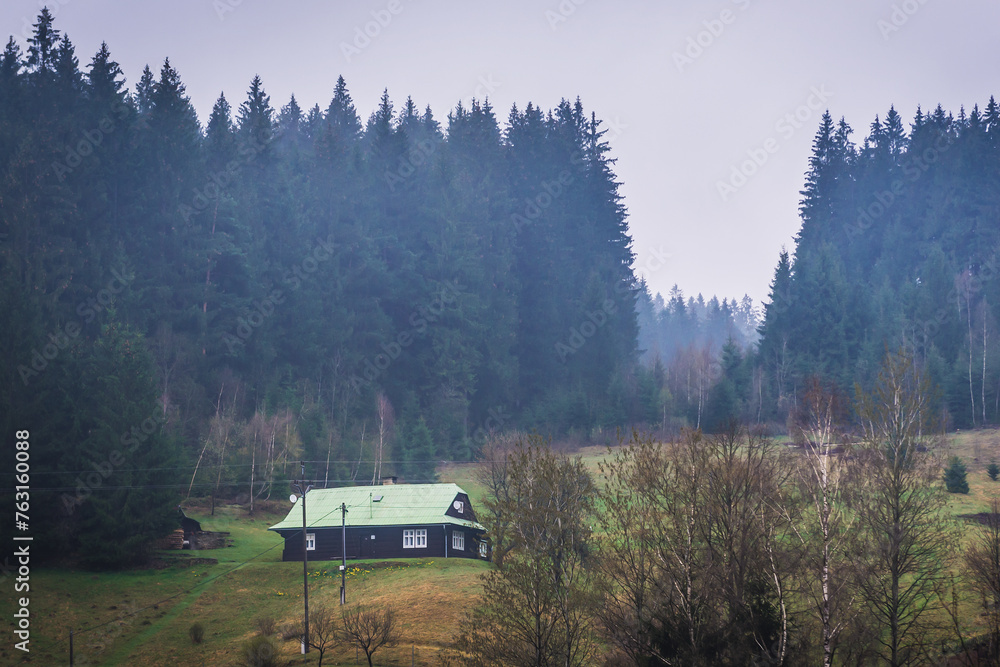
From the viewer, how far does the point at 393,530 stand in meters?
50.3

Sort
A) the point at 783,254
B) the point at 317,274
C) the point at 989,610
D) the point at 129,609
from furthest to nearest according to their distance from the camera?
the point at 783,254, the point at 317,274, the point at 129,609, the point at 989,610

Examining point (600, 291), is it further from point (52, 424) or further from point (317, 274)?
point (52, 424)

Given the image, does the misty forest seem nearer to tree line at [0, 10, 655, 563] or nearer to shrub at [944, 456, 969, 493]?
tree line at [0, 10, 655, 563]

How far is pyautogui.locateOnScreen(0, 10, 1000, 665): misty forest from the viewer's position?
81.2ft

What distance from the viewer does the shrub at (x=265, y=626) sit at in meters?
36.8

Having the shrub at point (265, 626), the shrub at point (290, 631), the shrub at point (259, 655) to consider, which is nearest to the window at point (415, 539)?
the shrub at point (265, 626)

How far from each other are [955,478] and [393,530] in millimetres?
33471

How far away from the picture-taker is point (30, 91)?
7138cm

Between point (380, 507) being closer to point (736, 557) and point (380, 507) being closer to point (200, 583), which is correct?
point (200, 583)

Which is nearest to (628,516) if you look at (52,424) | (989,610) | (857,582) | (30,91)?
(857,582)

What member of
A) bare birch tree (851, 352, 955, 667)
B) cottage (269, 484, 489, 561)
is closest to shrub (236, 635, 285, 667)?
cottage (269, 484, 489, 561)

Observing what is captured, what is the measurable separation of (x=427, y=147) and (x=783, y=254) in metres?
46.2

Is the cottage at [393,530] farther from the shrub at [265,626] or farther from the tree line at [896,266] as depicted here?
the tree line at [896,266]

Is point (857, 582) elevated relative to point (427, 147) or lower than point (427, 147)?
lower
